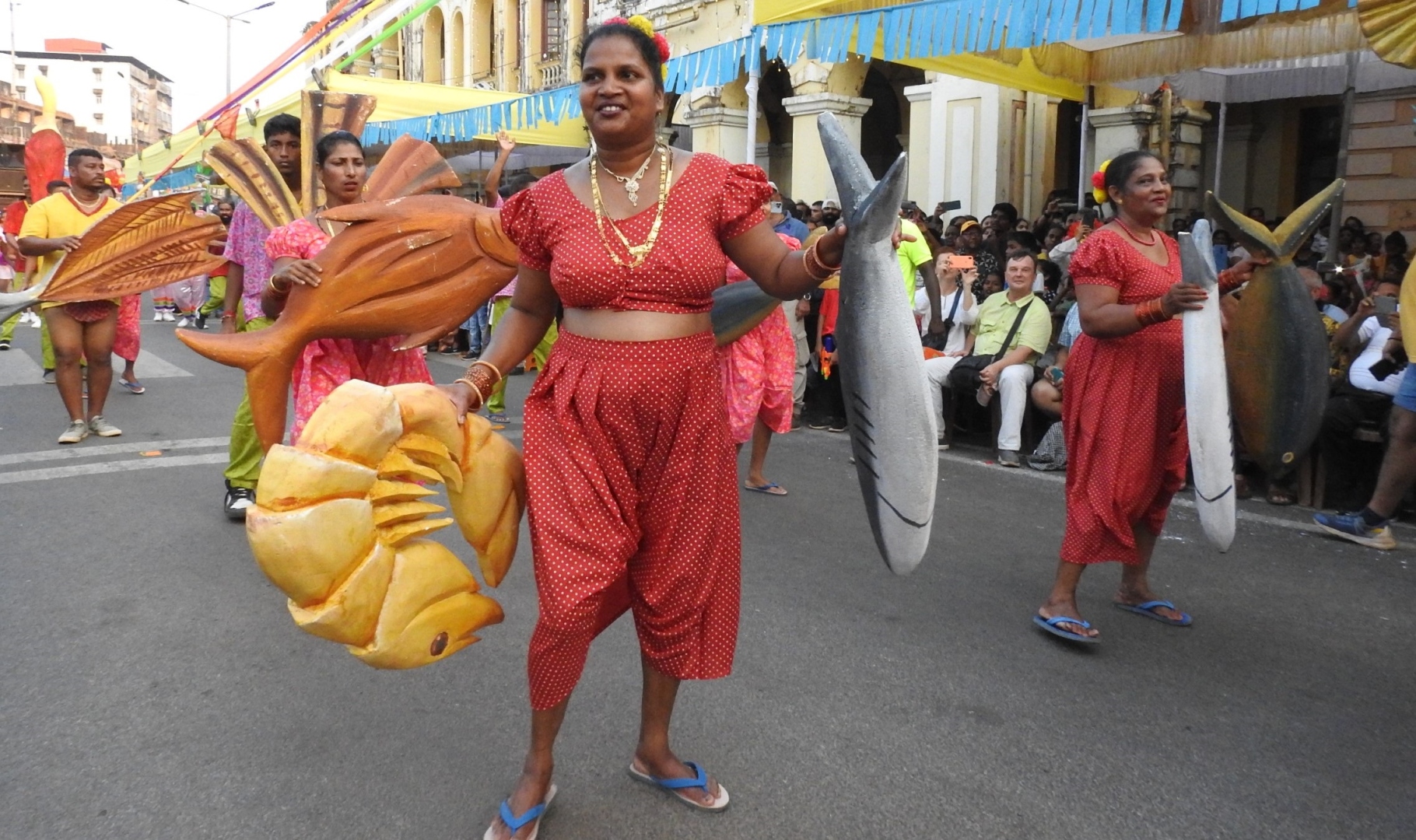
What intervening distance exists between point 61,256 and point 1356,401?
23.2 ft

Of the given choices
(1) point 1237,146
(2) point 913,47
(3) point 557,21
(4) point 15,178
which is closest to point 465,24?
(3) point 557,21

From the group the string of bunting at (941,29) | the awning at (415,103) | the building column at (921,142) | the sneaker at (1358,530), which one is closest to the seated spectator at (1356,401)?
the sneaker at (1358,530)

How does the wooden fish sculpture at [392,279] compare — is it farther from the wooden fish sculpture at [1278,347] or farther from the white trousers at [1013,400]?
the white trousers at [1013,400]

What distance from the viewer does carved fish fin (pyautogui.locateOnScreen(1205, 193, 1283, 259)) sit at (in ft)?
10.8

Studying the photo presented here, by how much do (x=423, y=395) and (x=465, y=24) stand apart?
27.3 m

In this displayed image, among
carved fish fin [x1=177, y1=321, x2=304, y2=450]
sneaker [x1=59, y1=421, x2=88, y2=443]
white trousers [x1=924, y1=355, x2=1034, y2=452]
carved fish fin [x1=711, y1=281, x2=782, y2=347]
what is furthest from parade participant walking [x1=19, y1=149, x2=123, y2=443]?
white trousers [x1=924, y1=355, x2=1034, y2=452]

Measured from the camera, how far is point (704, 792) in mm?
2625

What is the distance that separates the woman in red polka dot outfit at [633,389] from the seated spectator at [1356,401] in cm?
424

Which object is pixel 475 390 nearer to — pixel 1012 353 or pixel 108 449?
pixel 1012 353

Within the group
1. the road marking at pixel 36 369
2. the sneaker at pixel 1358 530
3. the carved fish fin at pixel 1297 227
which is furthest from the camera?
the road marking at pixel 36 369

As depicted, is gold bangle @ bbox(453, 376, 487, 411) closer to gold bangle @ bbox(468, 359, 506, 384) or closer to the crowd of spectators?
gold bangle @ bbox(468, 359, 506, 384)

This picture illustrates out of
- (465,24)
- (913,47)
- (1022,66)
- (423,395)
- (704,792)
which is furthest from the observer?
(465,24)

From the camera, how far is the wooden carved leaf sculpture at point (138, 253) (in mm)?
5355

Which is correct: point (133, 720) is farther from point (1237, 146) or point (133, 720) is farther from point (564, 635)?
point (1237, 146)
